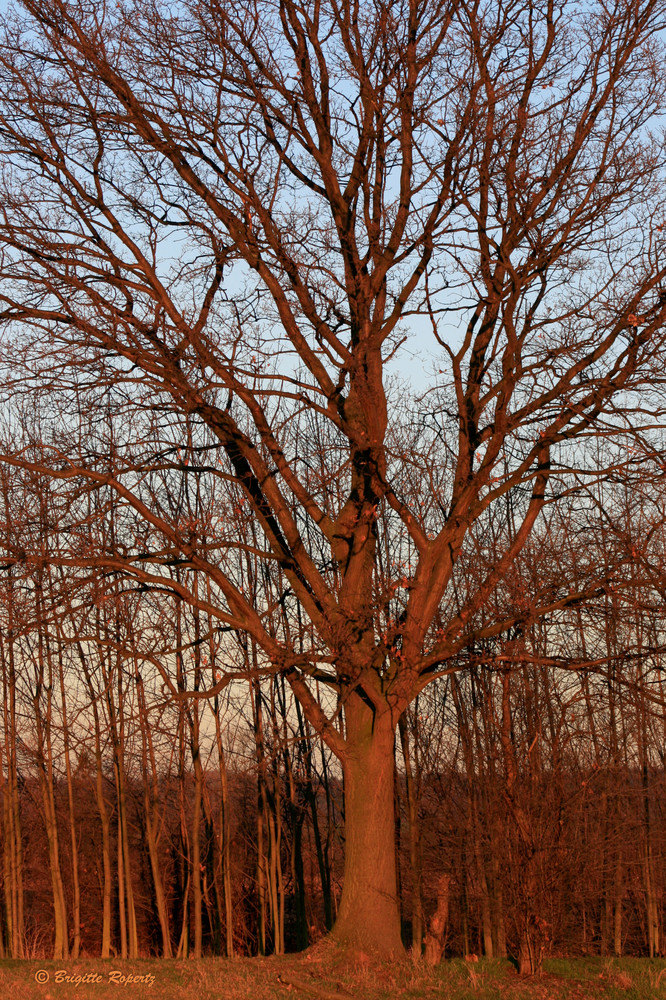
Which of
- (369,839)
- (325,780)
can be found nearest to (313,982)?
(369,839)

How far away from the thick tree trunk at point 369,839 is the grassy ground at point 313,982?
0.45 metres

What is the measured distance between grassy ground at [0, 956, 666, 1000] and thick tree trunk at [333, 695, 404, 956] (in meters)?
0.45

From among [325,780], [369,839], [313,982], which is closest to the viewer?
[313,982]

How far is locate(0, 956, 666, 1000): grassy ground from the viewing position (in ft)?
22.5

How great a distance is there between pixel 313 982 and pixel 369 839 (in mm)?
1776

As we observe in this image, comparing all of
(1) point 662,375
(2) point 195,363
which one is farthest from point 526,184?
(2) point 195,363

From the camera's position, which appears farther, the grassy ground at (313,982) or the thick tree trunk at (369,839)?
the thick tree trunk at (369,839)

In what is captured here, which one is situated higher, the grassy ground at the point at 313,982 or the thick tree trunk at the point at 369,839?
the thick tree trunk at the point at 369,839

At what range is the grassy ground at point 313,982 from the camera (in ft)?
22.5

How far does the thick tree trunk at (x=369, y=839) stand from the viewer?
28.7 ft

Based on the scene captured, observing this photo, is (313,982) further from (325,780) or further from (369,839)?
(325,780)

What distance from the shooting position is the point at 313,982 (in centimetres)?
734

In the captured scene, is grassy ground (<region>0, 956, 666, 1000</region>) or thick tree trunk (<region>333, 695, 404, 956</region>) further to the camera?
thick tree trunk (<region>333, 695, 404, 956</region>)

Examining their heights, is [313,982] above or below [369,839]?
below
